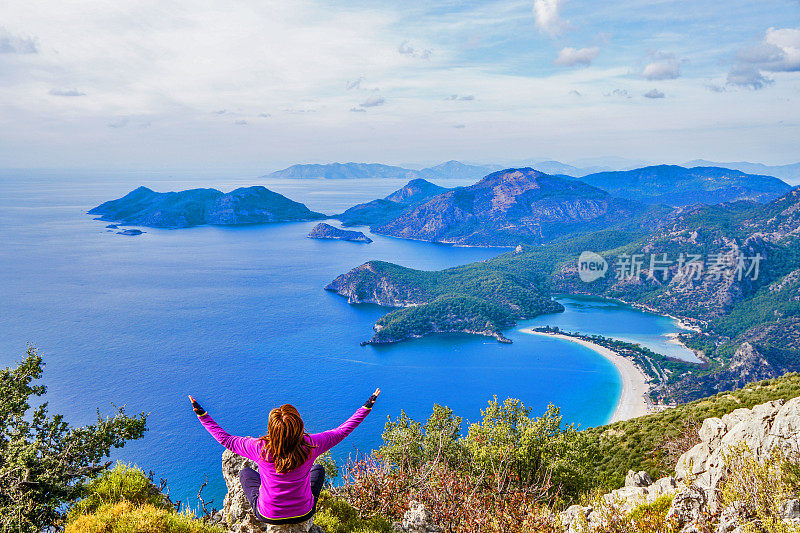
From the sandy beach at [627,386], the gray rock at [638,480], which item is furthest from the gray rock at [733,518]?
the sandy beach at [627,386]

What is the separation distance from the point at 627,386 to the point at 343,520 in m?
107

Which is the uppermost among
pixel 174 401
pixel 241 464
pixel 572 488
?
pixel 241 464

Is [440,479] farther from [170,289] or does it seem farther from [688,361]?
[170,289]

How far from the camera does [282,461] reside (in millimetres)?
5781

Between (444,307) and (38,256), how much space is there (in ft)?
560

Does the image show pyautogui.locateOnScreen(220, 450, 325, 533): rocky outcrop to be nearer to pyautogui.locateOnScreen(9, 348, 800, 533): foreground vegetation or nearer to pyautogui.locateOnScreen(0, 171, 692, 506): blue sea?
pyautogui.locateOnScreen(9, 348, 800, 533): foreground vegetation

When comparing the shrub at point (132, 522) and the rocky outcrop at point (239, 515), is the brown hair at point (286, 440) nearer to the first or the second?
the rocky outcrop at point (239, 515)

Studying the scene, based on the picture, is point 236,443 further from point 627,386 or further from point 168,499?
point 627,386

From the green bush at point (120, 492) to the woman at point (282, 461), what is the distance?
14.7 feet

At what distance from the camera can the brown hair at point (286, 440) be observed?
573 centimetres

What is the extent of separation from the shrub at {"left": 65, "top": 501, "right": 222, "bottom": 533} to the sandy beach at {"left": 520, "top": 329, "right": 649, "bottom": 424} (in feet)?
297

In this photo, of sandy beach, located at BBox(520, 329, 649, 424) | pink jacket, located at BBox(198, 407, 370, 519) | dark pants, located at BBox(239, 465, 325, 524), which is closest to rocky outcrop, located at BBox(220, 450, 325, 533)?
dark pants, located at BBox(239, 465, 325, 524)

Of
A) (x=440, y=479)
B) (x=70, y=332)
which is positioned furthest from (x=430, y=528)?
(x=70, y=332)

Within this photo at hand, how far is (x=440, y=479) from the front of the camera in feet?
38.5
